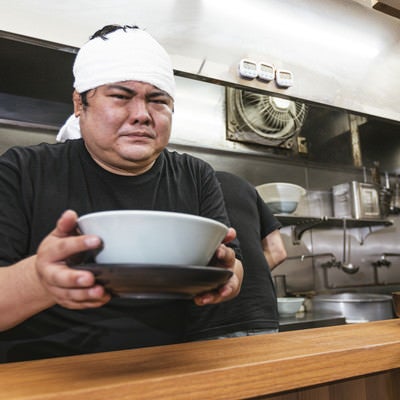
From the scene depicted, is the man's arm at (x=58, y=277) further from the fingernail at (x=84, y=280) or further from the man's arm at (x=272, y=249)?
the man's arm at (x=272, y=249)

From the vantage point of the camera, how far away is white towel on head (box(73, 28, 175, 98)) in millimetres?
1104

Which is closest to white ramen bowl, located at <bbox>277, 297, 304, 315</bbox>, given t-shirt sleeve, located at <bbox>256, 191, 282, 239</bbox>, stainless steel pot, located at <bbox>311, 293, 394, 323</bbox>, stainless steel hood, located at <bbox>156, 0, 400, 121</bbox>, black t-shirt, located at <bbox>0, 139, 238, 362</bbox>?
stainless steel pot, located at <bbox>311, 293, 394, 323</bbox>

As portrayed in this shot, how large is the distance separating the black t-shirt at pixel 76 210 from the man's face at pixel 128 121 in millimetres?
103

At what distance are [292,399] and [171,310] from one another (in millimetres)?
480

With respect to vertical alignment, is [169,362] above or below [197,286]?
below

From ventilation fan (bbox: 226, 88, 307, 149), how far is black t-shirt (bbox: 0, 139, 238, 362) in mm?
2009

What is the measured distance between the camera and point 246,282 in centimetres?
168

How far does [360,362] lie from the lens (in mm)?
850

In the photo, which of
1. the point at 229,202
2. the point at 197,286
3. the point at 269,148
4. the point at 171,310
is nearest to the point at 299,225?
the point at 269,148

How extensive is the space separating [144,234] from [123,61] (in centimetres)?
64

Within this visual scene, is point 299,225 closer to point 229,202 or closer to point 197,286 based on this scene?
point 229,202

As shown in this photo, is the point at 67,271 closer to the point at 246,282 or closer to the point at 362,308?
the point at 246,282

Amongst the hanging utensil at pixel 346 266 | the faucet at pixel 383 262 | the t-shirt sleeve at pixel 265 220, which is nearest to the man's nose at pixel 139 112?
the t-shirt sleeve at pixel 265 220

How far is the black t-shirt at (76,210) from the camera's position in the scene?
1087 millimetres
